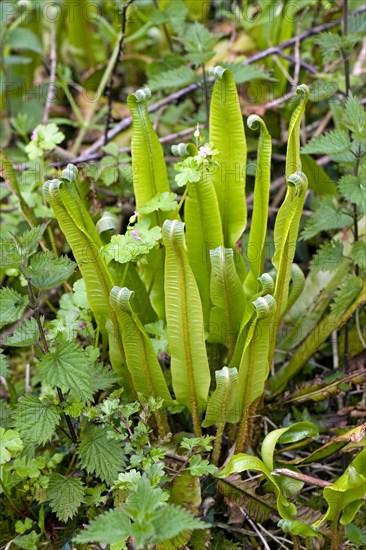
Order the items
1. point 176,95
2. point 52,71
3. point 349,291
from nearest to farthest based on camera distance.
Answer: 1. point 349,291
2. point 176,95
3. point 52,71

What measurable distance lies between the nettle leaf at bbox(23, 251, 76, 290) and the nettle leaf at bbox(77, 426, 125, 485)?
1.03 feet

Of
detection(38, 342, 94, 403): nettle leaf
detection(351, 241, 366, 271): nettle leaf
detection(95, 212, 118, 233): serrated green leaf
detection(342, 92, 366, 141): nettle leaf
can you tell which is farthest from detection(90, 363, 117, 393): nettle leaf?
detection(342, 92, 366, 141): nettle leaf

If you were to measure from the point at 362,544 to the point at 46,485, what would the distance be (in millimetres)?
652

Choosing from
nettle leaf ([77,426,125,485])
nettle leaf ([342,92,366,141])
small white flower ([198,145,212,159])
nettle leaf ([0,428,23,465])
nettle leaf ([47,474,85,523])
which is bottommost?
nettle leaf ([47,474,85,523])

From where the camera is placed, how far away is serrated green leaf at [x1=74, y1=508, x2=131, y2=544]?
893mm

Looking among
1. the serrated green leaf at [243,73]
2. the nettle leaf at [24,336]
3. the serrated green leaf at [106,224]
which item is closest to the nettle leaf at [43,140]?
the serrated green leaf at [106,224]

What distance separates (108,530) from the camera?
0.91 metres

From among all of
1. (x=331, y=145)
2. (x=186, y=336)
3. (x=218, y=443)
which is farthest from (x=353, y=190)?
(x=218, y=443)

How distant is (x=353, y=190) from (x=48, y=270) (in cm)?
69

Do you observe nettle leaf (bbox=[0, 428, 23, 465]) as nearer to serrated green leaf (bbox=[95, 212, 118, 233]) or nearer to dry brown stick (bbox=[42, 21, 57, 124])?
serrated green leaf (bbox=[95, 212, 118, 233])

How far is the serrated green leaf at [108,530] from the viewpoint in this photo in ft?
2.93

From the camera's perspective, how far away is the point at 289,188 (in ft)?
4.03

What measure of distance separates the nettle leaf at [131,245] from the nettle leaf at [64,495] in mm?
448

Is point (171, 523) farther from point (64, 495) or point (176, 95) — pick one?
point (176, 95)
